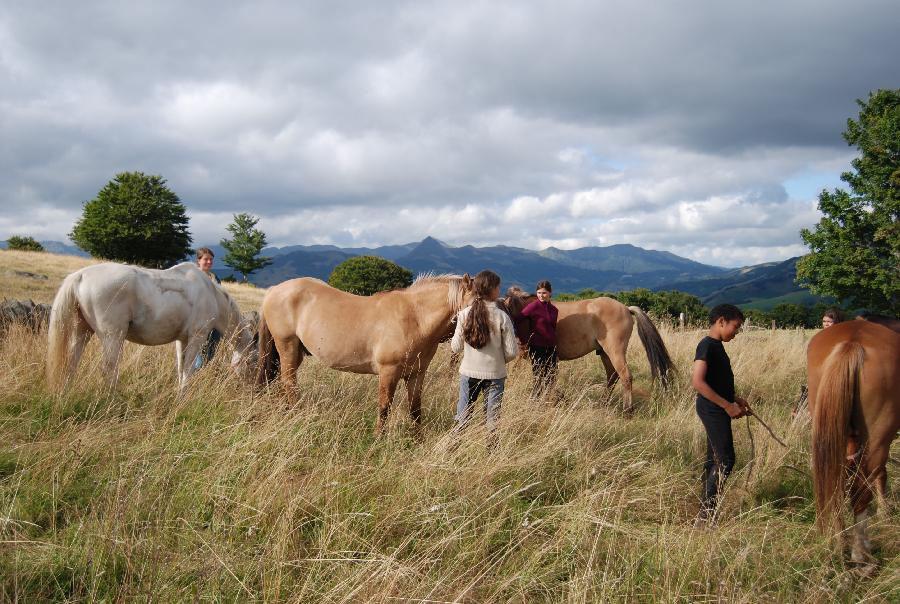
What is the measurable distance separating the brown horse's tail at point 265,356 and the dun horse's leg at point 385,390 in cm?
171

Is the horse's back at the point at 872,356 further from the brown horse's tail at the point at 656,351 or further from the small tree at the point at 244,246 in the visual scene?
the small tree at the point at 244,246

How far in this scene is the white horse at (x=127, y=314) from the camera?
5.20 m

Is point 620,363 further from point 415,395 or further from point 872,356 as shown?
point 872,356

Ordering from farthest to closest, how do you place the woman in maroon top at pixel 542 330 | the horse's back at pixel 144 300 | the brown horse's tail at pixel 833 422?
the woman in maroon top at pixel 542 330, the horse's back at pixel 144 300, the brown horse's tail at pixel 833 422

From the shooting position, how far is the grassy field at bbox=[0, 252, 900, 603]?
252 centimetres

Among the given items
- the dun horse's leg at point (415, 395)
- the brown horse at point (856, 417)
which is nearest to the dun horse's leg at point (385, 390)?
the dun horse's leg at point (415, 395)

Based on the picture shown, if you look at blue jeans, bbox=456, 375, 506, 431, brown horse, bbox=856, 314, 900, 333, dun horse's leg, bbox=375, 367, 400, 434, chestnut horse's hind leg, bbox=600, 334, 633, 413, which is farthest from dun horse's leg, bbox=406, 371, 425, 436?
brown horse, bbox=856, 314, 900, 333

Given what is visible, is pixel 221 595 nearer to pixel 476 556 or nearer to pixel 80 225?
pixel 476 556

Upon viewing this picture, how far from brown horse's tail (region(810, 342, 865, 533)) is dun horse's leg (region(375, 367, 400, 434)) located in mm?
3352

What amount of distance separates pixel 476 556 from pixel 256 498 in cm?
134

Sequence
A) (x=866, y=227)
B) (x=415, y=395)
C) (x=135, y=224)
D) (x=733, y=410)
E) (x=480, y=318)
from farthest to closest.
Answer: (x=135, y=224), (x=866, y=227), (x=415, y=395), (x=480, y=318), (x=733, y=410)

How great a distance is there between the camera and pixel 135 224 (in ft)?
163

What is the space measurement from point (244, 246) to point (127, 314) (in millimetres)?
69233

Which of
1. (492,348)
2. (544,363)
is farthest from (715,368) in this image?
(544,363)
